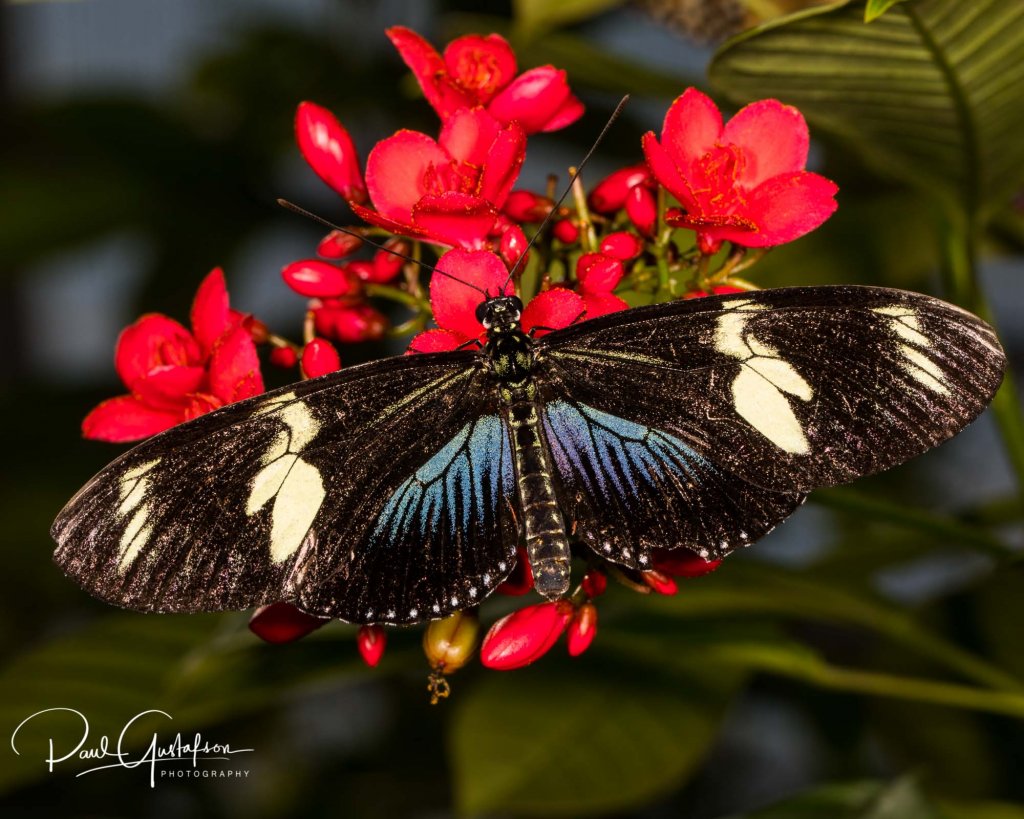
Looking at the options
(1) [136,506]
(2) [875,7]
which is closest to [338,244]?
(1) [136,506]

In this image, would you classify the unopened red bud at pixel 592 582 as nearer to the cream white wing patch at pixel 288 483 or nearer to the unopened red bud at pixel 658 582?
the unopened red bud at pixel 658 582

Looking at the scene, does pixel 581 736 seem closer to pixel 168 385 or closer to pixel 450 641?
pixel 450 641

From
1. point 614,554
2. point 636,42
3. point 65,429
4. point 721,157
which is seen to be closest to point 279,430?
point 614,554

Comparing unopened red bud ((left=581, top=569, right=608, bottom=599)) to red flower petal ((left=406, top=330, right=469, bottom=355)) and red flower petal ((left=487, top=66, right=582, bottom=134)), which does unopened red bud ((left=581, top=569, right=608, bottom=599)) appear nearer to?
red flower petal ((left=406, top=330, right=469, bottom=355))

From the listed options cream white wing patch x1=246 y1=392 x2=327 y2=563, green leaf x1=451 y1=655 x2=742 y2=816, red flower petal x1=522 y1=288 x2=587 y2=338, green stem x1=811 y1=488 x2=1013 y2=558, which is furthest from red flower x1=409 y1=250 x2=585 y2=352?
green leaf x1=451 y1=655 x2=742 y2=816

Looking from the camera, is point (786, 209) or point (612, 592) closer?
point (786, 209)

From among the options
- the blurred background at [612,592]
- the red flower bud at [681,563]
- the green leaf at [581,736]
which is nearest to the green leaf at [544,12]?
the blurred background at [612,592]

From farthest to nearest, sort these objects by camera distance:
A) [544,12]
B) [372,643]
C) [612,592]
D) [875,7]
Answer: [612,592]
[544,12]
[372,643]
[875,7]
